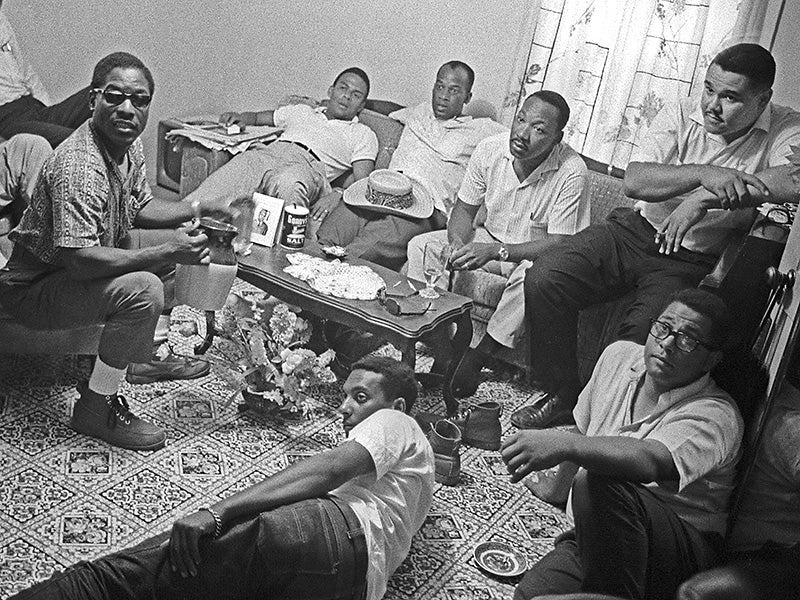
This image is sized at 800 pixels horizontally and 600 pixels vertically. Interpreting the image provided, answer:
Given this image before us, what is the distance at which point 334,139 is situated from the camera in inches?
152

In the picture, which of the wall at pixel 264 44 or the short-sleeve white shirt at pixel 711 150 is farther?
the wall at pixel 264 44

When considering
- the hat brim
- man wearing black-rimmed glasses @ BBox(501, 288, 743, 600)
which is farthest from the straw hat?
man wearing black-rimmed glasses @ BBox(501, 288, 743, 600)

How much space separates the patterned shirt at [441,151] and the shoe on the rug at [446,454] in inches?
50.6

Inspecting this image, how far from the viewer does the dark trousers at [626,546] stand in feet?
6.00

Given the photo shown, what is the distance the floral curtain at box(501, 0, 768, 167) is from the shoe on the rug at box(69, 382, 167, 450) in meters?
2.01

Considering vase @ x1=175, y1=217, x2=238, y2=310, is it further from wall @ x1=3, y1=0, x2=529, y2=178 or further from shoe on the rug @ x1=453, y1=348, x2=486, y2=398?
wall @ x1=3, y1=0, x2=529, y2=178

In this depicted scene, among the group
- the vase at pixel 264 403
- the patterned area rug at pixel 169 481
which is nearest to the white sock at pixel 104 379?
the patterned area rug at pixel 169 481

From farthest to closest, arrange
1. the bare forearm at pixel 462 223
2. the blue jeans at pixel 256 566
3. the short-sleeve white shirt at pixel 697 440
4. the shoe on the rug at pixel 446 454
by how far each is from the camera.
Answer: the bare forearm at pixel 462 223 < the shoe on the rug at pixel 446 454 < the short-sleeve white shirt at pixel 697 440 < the blue jeans at pixel 256 566

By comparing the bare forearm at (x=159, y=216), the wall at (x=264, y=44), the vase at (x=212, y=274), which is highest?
the wall at (x=264, y=44)

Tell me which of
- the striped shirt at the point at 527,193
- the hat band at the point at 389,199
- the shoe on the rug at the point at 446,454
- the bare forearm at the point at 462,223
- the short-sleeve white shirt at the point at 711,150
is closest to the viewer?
the shoe on the rug at the point at 446,454

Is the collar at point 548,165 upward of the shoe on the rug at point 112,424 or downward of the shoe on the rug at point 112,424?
upward

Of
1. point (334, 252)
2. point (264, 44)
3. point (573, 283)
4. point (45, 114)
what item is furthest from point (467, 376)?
point (264, 44)

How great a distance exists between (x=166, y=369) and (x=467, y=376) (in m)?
0.92

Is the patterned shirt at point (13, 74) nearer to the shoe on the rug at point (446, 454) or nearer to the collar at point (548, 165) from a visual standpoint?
the collar at point (548, 165)
